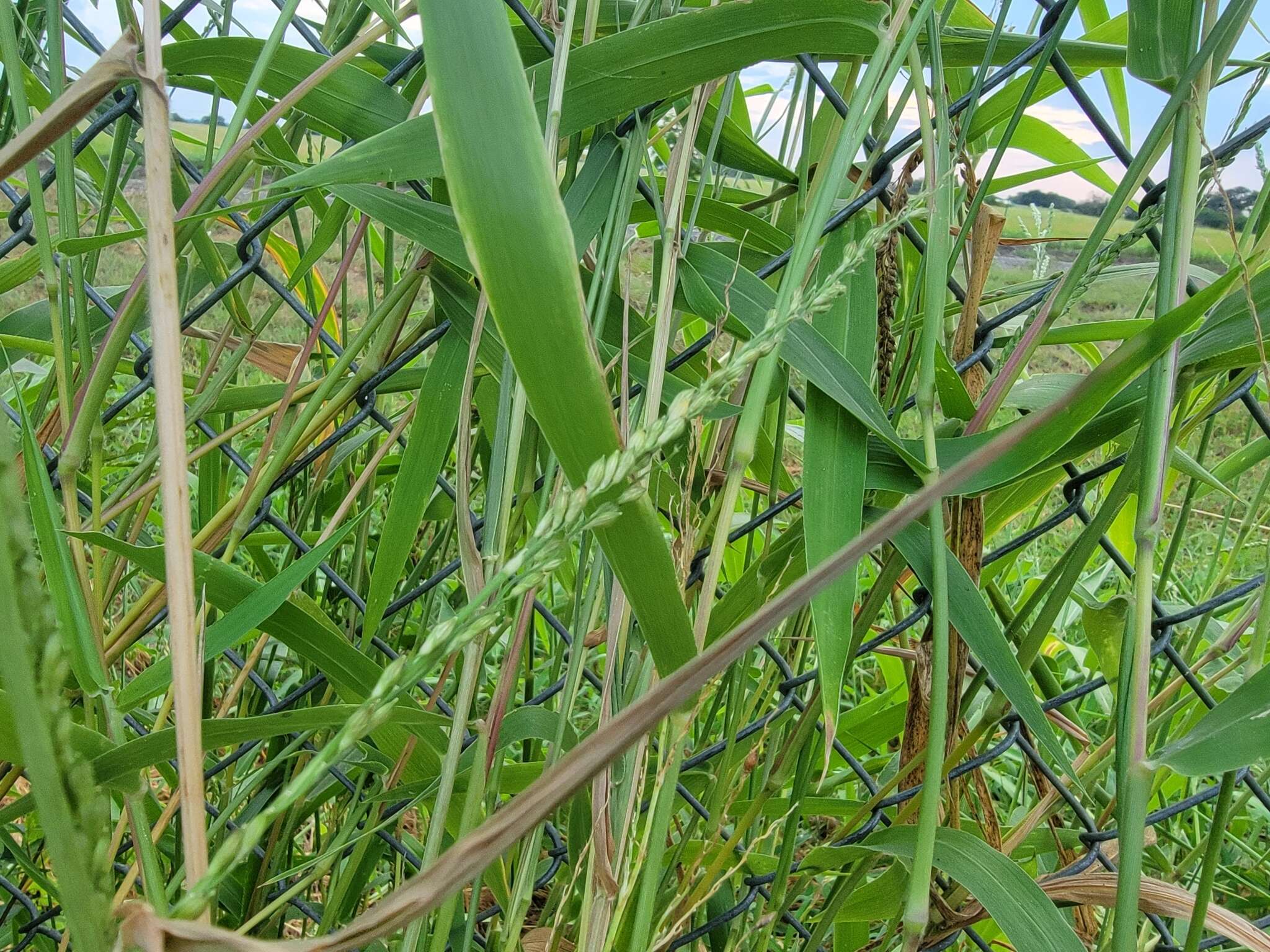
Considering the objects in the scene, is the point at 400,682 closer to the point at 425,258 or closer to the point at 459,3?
the point at 459,3

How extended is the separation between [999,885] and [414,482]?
34 centimetres

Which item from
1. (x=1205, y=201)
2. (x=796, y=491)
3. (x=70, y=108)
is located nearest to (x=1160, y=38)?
(x=1205, y=201)

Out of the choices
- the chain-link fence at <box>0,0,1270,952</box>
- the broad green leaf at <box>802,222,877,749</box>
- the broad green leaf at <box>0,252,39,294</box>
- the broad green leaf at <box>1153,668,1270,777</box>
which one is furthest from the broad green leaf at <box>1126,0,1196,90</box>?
the broad green leaf at <box>0,252,39,294</box>

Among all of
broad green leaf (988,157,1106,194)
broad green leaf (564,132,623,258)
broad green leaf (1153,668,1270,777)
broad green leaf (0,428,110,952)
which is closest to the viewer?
broad green leaf (0,428,110,952)

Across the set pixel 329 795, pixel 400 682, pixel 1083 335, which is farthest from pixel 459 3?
pixel 329 795

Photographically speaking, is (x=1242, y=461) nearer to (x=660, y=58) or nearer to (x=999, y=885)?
(x=999, y=885)

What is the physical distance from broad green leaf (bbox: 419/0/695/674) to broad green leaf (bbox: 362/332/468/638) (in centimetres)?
25

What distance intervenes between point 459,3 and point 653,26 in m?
0.18

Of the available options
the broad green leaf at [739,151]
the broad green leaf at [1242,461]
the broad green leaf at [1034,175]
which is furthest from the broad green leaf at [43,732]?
the broad green leaf at [1242,461]

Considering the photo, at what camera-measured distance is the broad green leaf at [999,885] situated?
1.22 feet

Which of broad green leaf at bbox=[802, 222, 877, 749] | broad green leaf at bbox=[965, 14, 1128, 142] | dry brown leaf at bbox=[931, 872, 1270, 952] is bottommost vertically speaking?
dry brown leaf at bbox=[931, 872, 1270, 952]

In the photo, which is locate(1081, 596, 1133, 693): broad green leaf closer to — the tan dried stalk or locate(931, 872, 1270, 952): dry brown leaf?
locate(931, 872, 1270, 952): dry brown leaf

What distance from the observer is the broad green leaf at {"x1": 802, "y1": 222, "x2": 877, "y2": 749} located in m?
0.36

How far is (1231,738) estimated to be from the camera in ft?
1.03
